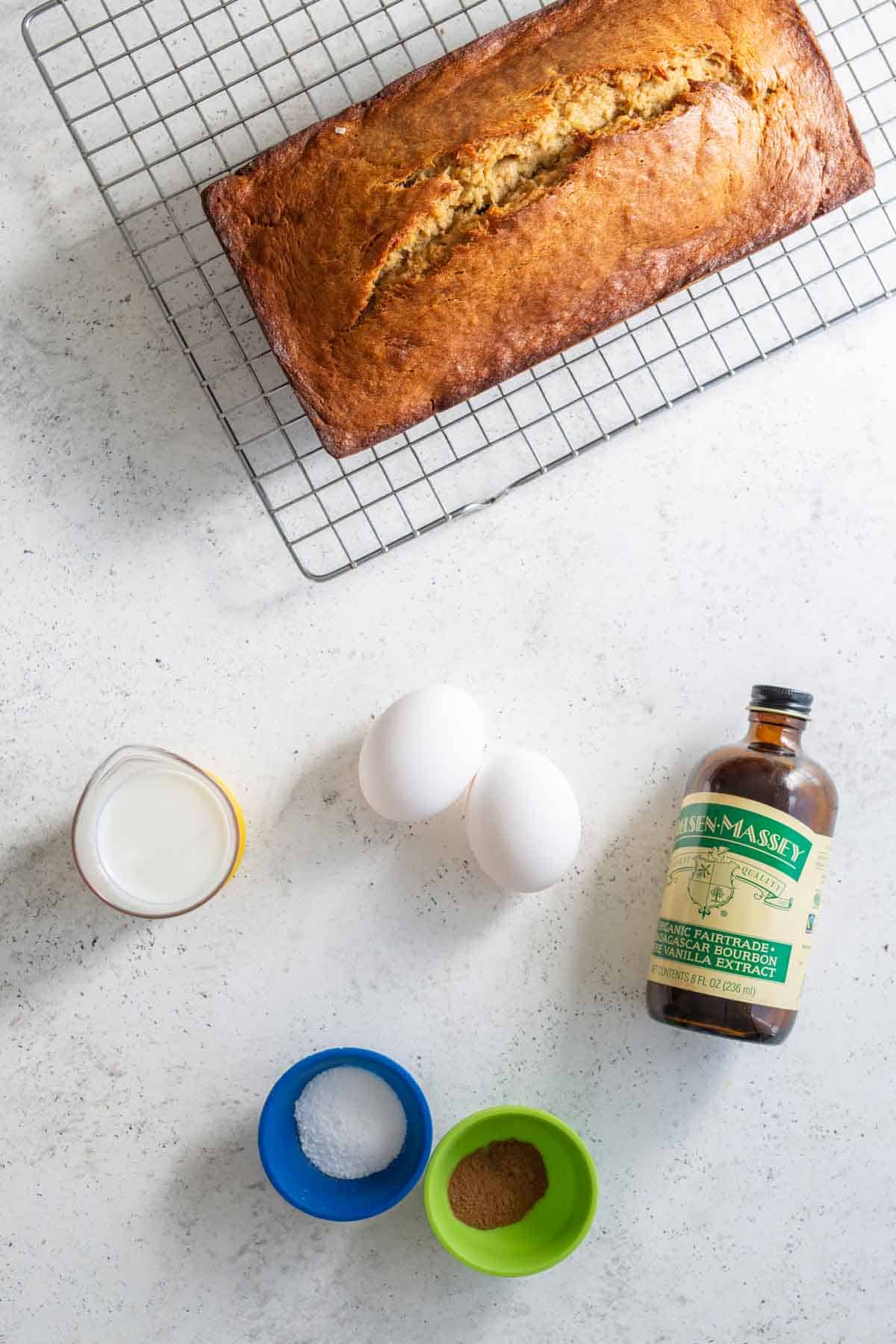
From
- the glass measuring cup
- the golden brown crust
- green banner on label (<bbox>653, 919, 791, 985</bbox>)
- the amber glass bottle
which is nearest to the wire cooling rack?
the golden brown crust

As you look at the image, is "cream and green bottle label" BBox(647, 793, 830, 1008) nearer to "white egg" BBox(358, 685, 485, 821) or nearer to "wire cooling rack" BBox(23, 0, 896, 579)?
"white egg" BBox(358, 685, 485, 821)

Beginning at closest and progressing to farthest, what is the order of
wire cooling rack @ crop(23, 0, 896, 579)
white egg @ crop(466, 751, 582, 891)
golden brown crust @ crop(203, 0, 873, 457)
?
golden brown crust @ crop(203, 0, 873, 457) → white egg @ crop(466, 751, 582, 891) → wire cooling rack @ crop(23, 0, 896, 579)

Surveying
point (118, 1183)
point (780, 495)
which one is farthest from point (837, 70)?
point (118, 1183)

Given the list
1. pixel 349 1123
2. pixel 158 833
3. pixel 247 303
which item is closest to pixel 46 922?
pixel 158 833

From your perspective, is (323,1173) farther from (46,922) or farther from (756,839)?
(756,839)

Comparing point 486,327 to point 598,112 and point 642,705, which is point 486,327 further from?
point 642,705

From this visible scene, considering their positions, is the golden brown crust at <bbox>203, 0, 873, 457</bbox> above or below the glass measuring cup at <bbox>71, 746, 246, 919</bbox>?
above
